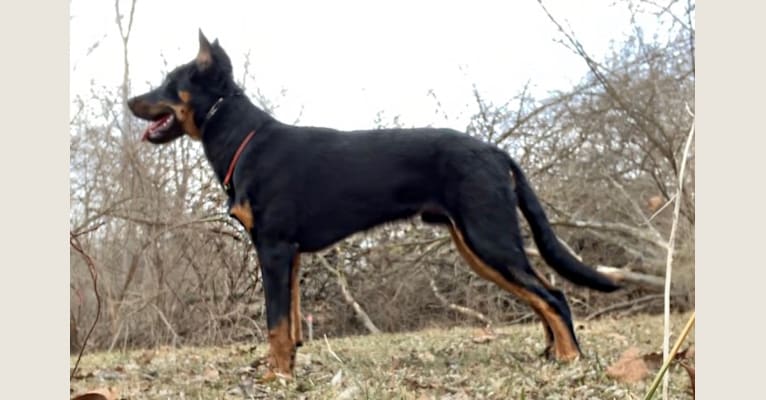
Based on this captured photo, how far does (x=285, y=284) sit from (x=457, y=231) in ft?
3.20

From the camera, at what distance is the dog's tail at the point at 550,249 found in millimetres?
3848

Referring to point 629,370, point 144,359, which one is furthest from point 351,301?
point 629,370

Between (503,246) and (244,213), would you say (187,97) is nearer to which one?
(244,213)

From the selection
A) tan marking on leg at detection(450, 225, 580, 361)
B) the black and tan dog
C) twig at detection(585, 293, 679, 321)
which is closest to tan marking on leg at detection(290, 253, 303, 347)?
the black and tan dog

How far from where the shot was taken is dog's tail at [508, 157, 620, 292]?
3.85 metres

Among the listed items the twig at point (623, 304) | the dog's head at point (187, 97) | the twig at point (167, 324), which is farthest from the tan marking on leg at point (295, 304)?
the twig at point (623, 304)

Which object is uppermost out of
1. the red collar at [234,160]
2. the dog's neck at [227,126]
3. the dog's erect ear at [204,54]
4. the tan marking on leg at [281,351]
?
the dog's erect ear at [204,54]

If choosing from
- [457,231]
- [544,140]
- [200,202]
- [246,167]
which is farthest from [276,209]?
[544,140]

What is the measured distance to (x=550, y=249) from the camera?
13.0ft

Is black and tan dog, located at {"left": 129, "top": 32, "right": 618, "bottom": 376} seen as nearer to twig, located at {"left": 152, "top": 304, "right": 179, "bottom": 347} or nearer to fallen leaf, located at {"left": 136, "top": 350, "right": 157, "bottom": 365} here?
fallen leaf, located at {"left": 136, "top": 350, "right": 157, "bottom": 365}

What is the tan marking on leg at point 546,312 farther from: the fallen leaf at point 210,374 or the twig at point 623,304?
the twig at point 623,304

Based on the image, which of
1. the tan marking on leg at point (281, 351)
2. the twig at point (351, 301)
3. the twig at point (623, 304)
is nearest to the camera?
the tan marking on leg at point (281, 351)

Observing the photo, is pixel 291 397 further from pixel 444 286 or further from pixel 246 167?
pixel 444 286

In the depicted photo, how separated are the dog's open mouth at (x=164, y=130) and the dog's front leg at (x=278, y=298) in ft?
3.05
